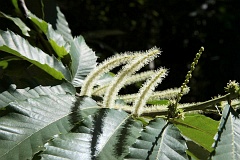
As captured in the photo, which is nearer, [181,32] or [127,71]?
[127,71]

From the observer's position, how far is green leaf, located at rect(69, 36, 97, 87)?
1367 millimetres

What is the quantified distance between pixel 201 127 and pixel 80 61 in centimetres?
50

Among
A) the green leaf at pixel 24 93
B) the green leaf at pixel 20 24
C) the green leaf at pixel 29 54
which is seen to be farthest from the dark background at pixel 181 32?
the green leaf at pixel 24 93

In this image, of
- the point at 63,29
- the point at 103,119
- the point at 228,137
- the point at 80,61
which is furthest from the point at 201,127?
the point at 63,29

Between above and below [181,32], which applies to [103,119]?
below

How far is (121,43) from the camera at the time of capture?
3.71m

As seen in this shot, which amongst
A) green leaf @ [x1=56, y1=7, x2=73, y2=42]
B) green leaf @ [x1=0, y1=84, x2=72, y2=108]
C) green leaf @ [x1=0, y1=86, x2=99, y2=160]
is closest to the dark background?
green leaf @ [x1=56, y1=7, x2=73, y2=42]

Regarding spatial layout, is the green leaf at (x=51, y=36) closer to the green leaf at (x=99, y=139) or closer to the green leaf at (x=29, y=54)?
the green leaf at (x=29, y=54)

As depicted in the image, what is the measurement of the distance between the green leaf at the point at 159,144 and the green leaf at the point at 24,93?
247 millimetres

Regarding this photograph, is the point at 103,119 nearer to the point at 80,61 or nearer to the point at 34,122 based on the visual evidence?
the point at 34,122

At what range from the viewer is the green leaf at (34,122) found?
88 cm

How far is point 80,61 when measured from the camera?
4.72 feet

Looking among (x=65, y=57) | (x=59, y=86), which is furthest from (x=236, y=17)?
(x=59, y=86)

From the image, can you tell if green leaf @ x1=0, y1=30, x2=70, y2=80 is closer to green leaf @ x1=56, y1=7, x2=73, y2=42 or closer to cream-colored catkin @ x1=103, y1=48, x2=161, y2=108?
cream-colored catkin @ x1=103, y1=48, x2=161, y2=108
